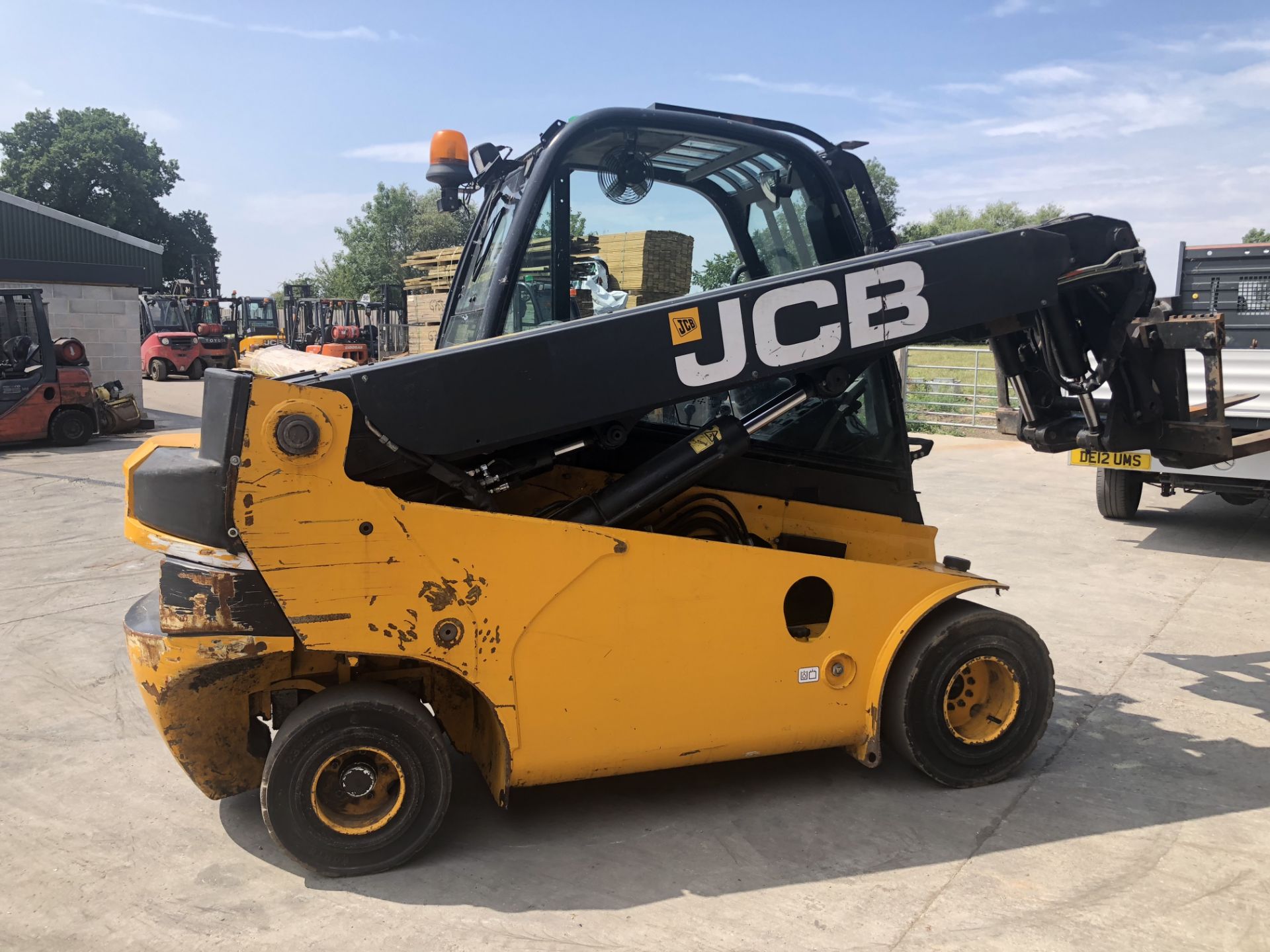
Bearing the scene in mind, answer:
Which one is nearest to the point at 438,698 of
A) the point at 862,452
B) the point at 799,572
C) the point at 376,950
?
the point at 376,950

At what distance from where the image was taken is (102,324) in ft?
63.4

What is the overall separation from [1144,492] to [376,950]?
11.1m

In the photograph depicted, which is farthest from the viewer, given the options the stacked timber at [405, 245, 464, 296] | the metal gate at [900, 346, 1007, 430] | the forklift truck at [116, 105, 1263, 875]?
the metal gate at [900, 346, 1007, 430]

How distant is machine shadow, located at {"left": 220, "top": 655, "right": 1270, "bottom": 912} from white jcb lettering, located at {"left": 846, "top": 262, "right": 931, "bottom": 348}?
179 centimetres

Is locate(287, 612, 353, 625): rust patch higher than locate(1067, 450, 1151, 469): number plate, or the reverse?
locate(287, 612, 353, 625): rust patch

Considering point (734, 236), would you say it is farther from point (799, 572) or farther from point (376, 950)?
point (376, 950)

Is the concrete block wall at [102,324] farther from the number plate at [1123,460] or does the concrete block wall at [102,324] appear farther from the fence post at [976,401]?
the number plate at [1123,460]

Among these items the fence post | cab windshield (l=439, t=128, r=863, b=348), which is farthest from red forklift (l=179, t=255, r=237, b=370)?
cab windshield (l=439, t=128, r=863, b=348)

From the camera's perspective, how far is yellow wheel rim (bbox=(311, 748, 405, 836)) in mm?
3287

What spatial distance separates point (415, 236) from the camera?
180 ft

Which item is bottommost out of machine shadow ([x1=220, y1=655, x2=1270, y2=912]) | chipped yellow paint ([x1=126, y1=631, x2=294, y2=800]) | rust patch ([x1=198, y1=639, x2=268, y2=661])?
machine shadow ([x1=220, y1=655, x2=1270, y2=912])

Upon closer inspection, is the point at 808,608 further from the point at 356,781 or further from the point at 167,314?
the point at 167,314

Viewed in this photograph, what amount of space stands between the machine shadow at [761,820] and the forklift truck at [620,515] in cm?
18

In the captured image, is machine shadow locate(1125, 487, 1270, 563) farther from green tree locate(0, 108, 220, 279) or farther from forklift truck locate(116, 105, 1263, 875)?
green tree locate(0, 108, 220, 279)
